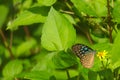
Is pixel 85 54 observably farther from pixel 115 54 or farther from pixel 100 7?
pixel 100 7

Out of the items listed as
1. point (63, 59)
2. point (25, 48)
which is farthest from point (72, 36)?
point (25, 48)

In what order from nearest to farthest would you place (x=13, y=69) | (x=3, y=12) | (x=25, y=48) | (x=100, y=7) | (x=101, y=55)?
(x=101, y=55) → (x=100, y=7) → (x=13, y=69) → (x=25, y=48) → (x=3, y=12)

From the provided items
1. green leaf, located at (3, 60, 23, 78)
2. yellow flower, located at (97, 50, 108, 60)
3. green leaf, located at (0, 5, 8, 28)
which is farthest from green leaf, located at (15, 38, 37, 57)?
yellow flower, located at (97, 50, 108, 60)

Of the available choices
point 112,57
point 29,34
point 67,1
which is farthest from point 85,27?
point 29,34

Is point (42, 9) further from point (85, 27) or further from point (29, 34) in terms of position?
point (29, 34)

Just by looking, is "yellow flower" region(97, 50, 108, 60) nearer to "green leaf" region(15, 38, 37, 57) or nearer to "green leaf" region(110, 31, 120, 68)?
"green leaf" region(110, 31, 120, 68)

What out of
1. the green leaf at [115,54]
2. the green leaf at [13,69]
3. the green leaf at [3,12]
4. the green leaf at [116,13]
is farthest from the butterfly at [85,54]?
the green leaf at [3,12]

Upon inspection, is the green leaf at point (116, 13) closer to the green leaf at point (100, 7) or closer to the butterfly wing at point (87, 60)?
the green leaf at point (100, 7)
